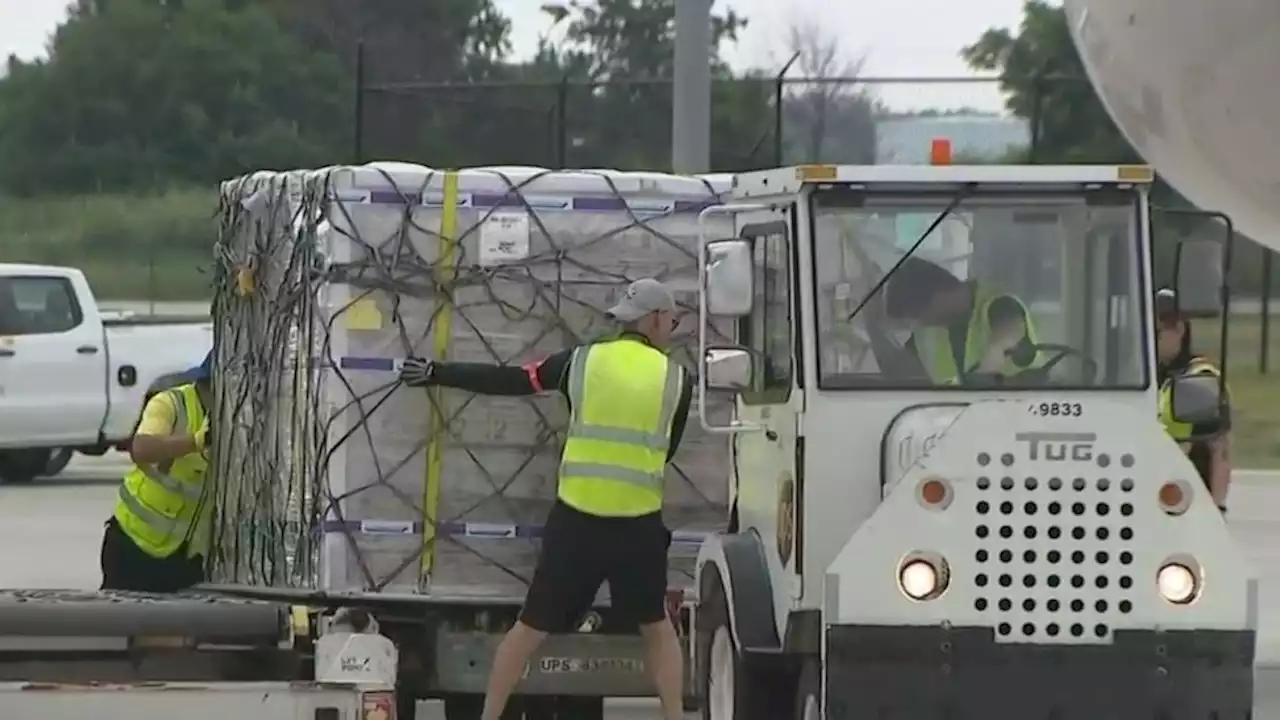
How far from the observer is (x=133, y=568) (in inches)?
376

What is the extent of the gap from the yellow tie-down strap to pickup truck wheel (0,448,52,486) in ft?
45.8

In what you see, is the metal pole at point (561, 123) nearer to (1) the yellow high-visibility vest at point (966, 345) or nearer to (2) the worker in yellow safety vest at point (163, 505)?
(2) the worker in yellow safety vest at point (163, 505)

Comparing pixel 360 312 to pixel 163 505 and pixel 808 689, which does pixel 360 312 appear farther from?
pixel 808 689

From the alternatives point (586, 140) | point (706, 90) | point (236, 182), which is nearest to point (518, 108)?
point (586, 140)

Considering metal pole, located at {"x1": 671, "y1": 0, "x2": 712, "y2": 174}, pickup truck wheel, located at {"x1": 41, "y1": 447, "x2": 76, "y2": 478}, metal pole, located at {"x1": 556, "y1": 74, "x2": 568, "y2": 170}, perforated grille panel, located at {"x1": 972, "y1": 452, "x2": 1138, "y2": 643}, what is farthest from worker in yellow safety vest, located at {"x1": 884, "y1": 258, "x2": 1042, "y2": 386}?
pickup truck wheel, located at {"x1": 41, "y1": 447, "x2": 76, "y2": 478}

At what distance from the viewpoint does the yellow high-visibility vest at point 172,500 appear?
958cm

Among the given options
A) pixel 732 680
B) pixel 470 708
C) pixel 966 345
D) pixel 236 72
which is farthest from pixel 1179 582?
pixel 236 72

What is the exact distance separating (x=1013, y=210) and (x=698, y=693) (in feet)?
6.75

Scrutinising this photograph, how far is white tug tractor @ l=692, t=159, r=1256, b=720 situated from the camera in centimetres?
714

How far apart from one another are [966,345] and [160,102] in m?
46.6

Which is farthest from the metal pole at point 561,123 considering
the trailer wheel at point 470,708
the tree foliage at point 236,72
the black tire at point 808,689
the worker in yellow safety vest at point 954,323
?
the tree foliage at point 236,72

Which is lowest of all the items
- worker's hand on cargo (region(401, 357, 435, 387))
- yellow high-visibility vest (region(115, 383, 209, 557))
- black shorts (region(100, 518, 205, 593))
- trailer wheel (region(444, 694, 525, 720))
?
trailer wheel (region(444, 694, 525, 720))

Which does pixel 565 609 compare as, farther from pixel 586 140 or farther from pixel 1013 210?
pixel 586 140

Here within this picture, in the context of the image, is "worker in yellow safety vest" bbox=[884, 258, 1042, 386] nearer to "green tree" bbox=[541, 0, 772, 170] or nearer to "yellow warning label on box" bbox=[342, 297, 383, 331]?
"yellow warning label on box" bbox=[342, 297, 383, 331]
